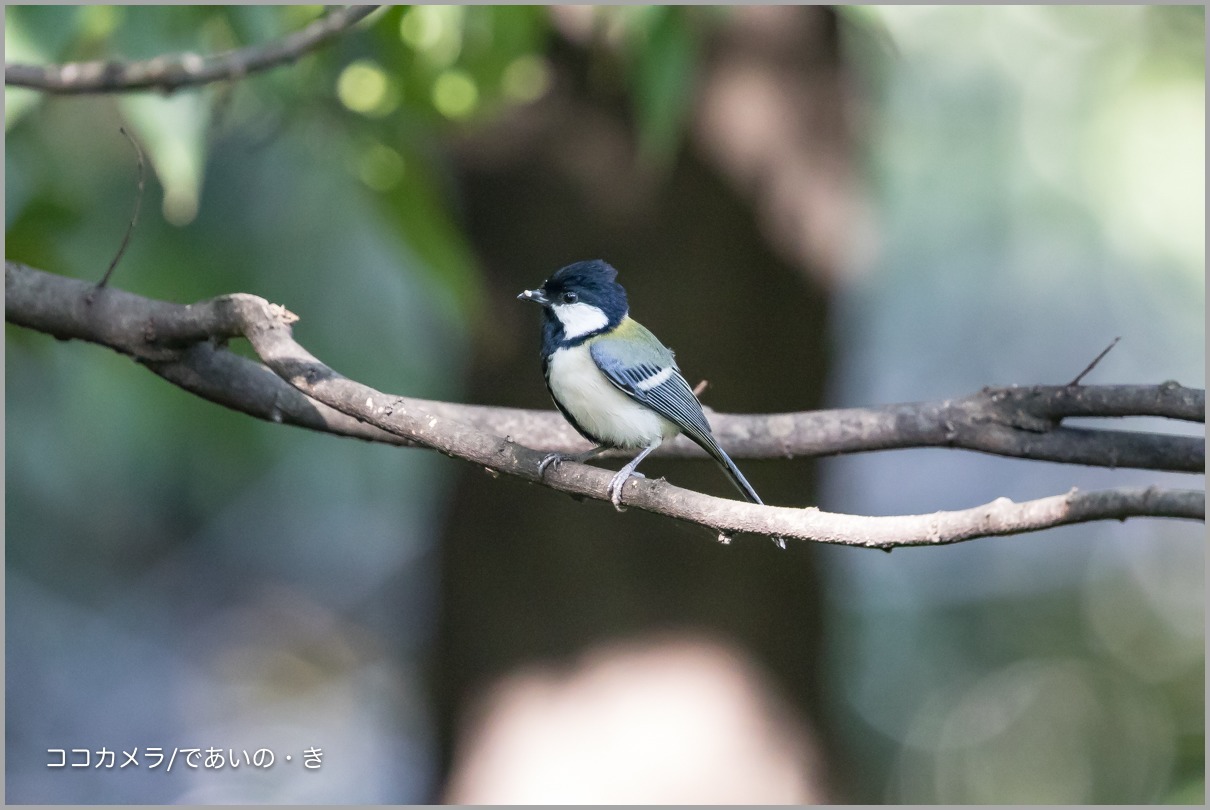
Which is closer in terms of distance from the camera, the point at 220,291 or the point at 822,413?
the point at 822,413

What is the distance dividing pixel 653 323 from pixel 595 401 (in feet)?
4.63

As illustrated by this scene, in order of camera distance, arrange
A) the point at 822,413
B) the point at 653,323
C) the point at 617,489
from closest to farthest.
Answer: the point at 617,489
the point at 822,413
the point at 653,323

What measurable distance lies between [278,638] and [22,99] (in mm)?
4610

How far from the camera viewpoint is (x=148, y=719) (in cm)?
529

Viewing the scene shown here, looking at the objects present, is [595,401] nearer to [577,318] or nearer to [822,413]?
[577,318]

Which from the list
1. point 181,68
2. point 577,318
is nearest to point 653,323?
point 577,318

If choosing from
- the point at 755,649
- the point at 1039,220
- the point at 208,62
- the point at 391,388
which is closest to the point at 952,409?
the point at 755,649

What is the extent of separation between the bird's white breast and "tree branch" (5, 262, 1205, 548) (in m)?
0.21

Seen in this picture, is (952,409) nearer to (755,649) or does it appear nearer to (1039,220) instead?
(755,649)

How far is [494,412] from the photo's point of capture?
7.72 feet

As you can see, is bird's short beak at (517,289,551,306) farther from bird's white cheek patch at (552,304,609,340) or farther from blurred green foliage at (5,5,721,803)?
blurred green foliage at (5,5,721,803)

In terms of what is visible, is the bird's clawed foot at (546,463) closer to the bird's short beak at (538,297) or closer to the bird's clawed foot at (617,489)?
the bird's clawed foot at (617,489)

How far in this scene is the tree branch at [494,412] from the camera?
1.42 meters

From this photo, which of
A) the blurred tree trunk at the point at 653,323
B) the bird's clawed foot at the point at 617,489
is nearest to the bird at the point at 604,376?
the bird's clawed foot at the point at 617,489
